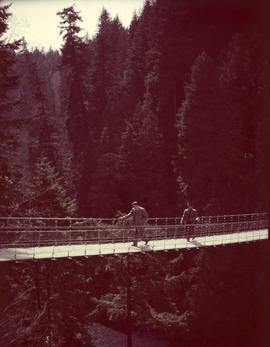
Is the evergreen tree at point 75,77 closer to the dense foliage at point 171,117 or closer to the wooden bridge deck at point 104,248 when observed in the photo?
the dense foliage at point 171,117

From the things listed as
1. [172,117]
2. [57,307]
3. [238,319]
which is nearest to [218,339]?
[238,319]

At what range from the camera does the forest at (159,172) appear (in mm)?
18969

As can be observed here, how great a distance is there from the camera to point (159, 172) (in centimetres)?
3141

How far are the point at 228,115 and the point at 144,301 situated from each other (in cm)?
Result: 1161

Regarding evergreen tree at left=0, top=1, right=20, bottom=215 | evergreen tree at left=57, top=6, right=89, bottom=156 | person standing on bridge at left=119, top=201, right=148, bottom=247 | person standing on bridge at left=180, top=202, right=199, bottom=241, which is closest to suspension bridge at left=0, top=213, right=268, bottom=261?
person standing on bridge at left=180, top=202, right=199, bottom=241

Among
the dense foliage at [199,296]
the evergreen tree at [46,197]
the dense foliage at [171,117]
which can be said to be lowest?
the dense foliage at [199,296]

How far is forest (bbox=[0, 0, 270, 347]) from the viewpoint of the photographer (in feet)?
62.2

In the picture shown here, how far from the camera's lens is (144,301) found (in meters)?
21.4

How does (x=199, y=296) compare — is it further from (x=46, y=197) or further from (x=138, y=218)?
(x=138, y=218)

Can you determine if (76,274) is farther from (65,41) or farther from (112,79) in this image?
(112,79)

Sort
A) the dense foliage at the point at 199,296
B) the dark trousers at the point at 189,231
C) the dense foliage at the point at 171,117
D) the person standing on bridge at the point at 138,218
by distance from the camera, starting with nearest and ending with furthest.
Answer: the person standing on bridge at the point at 138,218
the dark trousers at the point at 189,231
the dense foliage at the point at 199,296
the dense foliage at the point at 171,117

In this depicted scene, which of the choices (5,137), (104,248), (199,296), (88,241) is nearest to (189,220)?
(104,248)

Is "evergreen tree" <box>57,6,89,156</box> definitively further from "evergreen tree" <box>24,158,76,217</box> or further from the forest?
"evergreen tree" <box>24,158,76,217</box>

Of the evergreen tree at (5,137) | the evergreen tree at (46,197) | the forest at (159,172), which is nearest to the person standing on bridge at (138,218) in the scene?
the forest at (159,172)
